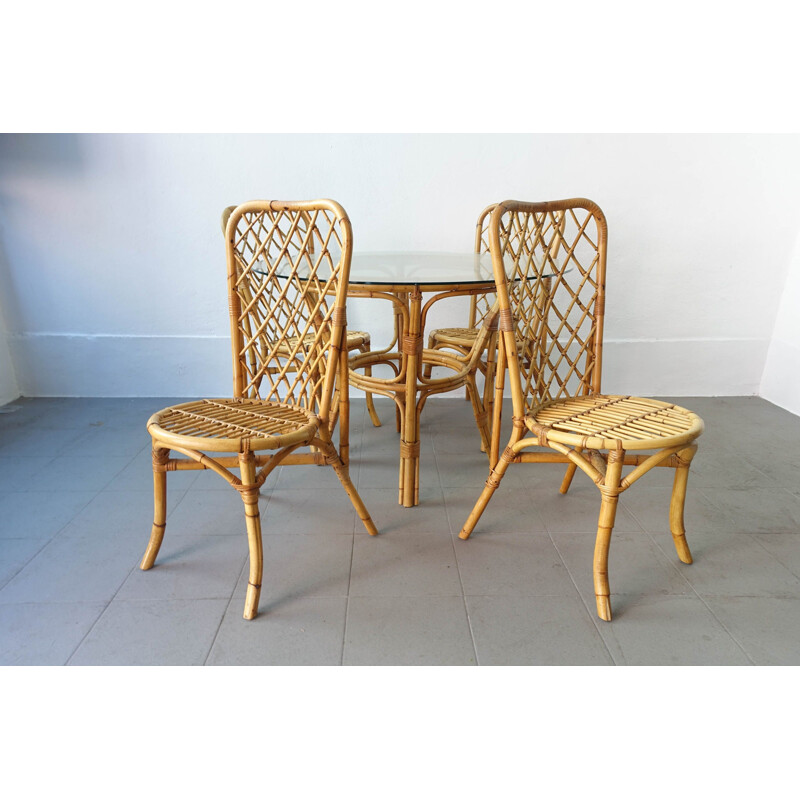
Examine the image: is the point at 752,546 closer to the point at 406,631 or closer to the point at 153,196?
the point at 406,631

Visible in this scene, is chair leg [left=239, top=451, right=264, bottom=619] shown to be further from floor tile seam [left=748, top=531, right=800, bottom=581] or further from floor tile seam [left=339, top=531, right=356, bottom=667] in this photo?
floor tile seam [left=748, top=531, right=800, bottom=581]

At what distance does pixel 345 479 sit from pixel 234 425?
0.37 m

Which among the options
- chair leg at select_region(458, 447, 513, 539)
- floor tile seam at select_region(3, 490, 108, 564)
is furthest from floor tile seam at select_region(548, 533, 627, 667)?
floor tile seam at select_region(3, 490, 108, 564)

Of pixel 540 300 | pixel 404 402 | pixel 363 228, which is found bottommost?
pixel 404 402

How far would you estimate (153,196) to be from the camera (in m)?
2.78

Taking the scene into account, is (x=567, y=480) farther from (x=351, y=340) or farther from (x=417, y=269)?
(x=351, y=340)

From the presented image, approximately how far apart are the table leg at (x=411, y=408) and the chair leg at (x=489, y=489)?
A: 25 cm

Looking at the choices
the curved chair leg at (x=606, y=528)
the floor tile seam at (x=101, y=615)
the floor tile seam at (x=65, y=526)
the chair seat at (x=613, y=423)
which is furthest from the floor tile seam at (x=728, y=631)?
the floor tile seam at (x=65, y=526)

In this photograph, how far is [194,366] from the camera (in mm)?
3021

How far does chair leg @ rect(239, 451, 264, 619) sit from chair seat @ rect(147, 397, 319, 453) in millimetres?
46

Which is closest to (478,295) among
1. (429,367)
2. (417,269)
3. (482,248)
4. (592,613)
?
(482,248)

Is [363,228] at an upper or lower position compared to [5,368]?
upper

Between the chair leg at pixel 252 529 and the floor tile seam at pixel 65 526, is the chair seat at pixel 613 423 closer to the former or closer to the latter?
the chair leg at pixel 252 529

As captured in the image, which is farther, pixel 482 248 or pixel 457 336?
pixel 482 248
